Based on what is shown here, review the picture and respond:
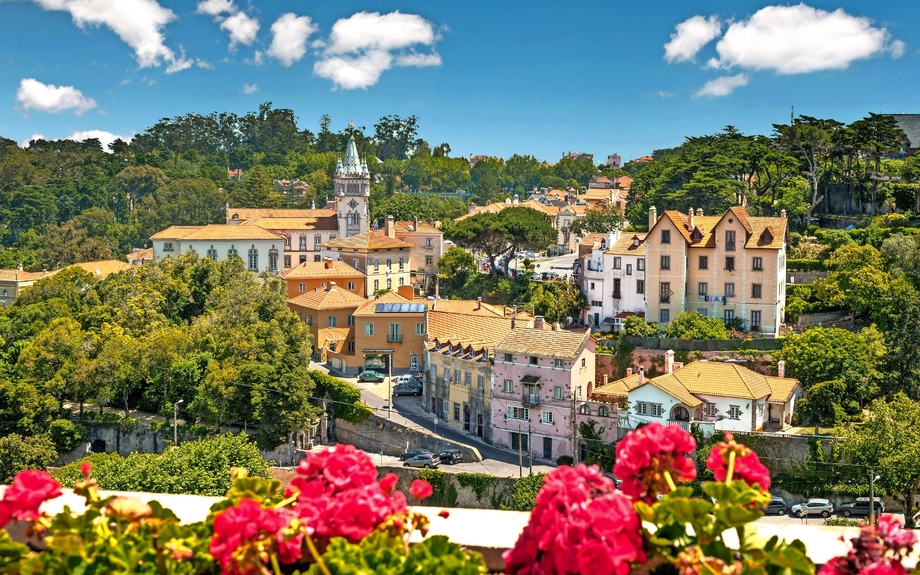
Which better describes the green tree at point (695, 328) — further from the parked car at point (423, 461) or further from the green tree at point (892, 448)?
the parked car at point (423, 461)

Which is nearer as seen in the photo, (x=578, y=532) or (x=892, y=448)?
(x=578, y=532)

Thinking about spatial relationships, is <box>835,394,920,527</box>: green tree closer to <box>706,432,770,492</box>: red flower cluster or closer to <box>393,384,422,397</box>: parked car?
<box>393,384,422,397</box>: parked car

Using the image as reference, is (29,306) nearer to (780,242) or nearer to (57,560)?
(780,242)

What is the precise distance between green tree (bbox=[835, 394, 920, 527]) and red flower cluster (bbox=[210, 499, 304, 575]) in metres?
31.2

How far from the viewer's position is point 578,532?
6441 mm

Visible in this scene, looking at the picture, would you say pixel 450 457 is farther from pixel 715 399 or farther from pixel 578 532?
pixel 578 532

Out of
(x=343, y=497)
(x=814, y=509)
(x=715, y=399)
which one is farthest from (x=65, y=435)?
(x=343, y=497)

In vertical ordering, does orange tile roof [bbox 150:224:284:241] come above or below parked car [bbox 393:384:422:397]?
above

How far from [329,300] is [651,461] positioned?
53487 millimetres

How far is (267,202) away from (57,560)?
374 ft

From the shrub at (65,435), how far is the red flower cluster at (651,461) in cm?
4371

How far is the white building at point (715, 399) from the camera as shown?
41.8 metres

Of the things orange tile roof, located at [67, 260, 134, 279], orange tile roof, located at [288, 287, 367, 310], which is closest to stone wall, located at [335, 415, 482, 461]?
orange tile roof, located at [288, 287, 367, 310]

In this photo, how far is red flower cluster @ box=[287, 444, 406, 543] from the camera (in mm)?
7055
